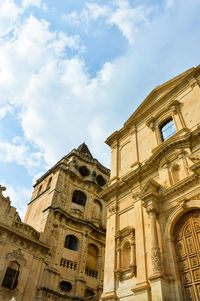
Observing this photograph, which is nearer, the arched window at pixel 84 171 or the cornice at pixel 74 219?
the cornice at pixel 74 219

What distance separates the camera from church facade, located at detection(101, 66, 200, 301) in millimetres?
9781

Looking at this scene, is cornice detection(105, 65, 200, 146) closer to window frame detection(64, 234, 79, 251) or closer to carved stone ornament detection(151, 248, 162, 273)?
window frame detection(64, 234, 79, 251)

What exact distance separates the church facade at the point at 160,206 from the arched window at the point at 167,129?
0.07 m

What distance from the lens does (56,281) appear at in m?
20.0

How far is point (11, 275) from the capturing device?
17688 mm

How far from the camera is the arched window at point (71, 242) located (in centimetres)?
2333

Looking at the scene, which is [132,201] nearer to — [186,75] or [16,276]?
[186,75]

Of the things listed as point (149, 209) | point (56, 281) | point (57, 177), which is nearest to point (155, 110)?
point (149, 209)

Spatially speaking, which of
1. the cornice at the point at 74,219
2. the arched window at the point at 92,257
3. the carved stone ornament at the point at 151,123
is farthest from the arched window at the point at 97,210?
the carved stone ornament at the point at 151,123

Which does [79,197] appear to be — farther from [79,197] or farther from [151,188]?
[151,188]

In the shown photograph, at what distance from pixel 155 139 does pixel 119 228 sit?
19.3 ft

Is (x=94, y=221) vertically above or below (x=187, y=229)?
above

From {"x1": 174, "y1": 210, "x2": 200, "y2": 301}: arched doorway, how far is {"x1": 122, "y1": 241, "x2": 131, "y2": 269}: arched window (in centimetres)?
275

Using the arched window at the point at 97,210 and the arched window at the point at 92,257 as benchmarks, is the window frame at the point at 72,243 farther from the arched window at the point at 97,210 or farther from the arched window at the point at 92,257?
the arched window at the point at 97,210
